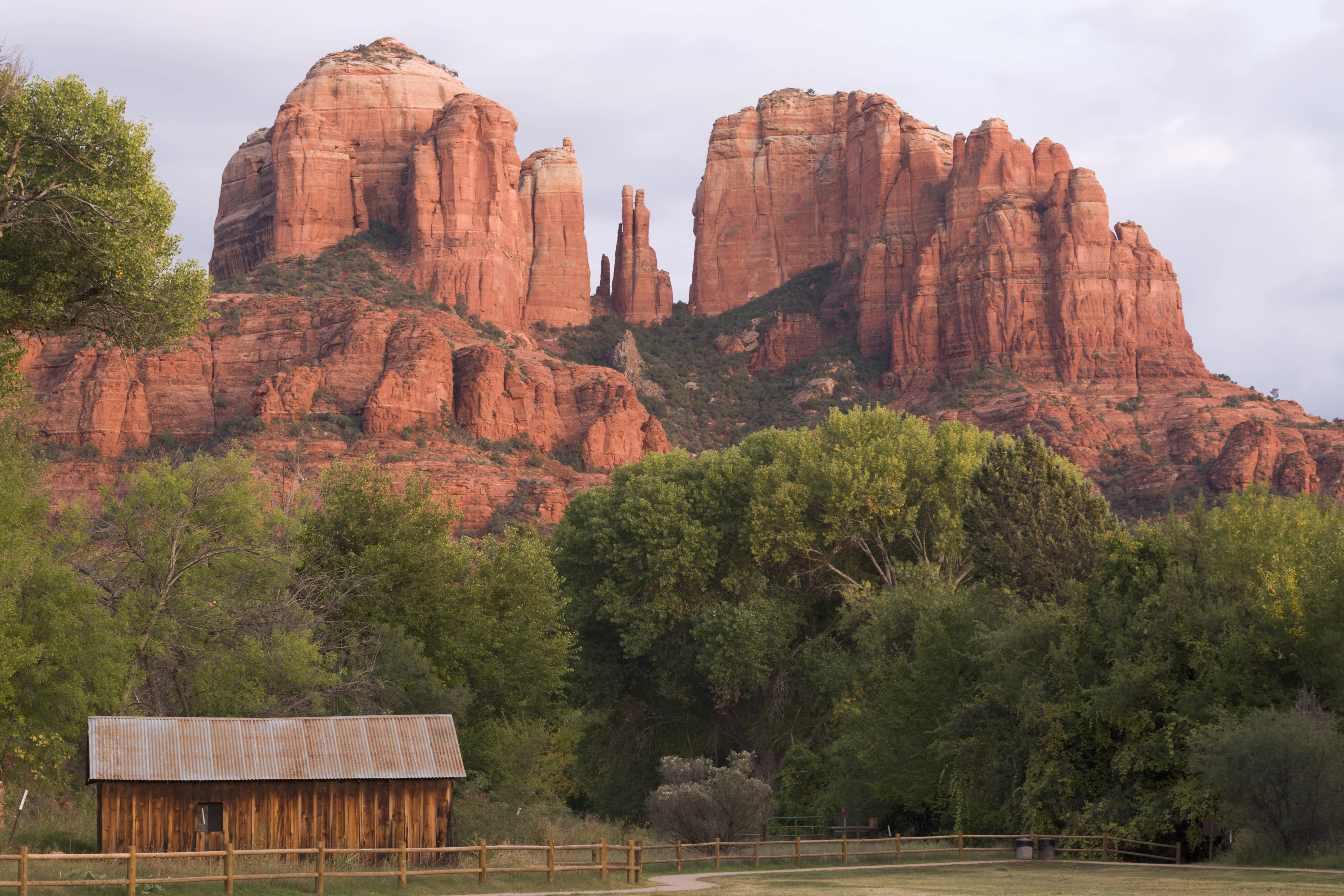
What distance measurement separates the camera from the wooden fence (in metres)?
21.5

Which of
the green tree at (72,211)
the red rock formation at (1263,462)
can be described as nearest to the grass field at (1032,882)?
the green tree at (72,211)

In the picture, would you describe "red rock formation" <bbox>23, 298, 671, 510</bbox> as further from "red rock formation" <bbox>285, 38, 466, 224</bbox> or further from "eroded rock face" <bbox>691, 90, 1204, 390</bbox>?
"eroded rock face" <bbox>691, 90, 1204, 390</bbox>

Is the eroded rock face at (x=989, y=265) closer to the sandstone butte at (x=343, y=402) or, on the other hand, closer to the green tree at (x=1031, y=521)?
the sandstone butte at (x=343, y=402)

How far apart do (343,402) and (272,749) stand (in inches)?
3675

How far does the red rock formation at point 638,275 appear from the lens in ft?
577

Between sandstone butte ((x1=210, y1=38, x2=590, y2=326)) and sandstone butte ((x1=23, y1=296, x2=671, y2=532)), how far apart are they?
16.2 metres

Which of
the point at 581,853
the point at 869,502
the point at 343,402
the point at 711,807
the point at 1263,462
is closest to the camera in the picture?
the point at 581,853

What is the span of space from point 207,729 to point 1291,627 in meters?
24.1

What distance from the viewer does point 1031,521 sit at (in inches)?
1750

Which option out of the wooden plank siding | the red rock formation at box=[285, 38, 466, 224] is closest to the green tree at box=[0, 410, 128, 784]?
the wooden plank siding

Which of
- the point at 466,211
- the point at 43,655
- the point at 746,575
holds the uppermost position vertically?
the point at 466,211

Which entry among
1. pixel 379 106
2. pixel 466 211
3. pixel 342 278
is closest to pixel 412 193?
pixel 466 211

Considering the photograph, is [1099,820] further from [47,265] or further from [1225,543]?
[47,265]

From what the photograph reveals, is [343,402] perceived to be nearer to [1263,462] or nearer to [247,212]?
[247,212]
